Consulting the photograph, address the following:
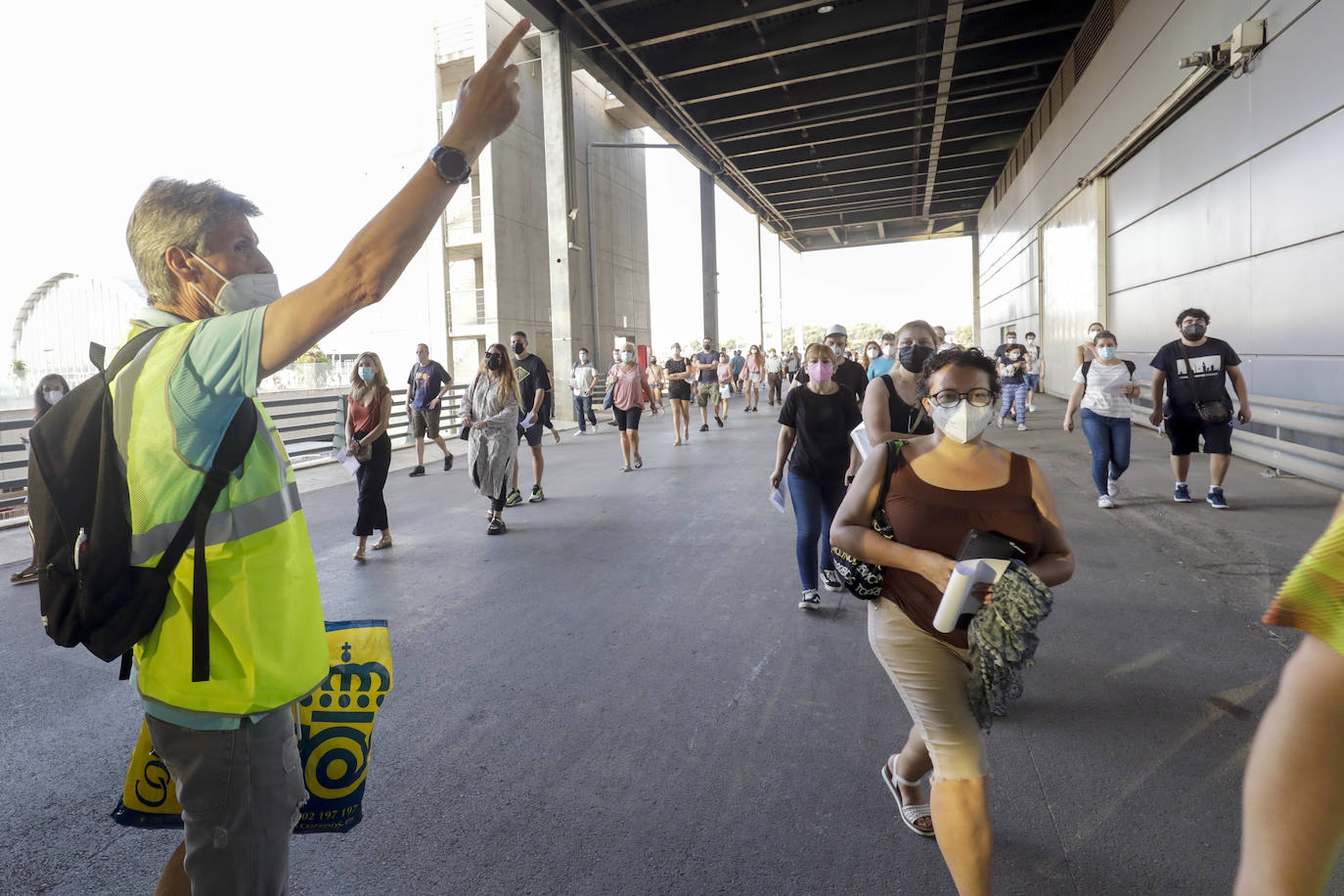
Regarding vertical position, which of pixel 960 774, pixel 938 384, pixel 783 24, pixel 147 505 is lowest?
pixel 960 774

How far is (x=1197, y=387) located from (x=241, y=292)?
27.9 feet

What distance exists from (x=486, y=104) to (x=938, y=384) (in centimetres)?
188

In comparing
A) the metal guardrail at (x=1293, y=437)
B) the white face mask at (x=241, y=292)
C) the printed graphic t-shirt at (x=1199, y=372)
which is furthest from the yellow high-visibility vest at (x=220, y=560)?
the metal guardrail at (x=1293, y=437)

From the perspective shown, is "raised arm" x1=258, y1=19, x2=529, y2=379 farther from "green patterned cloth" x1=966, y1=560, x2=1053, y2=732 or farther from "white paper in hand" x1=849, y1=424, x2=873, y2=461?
"white paper in hand" x1=849, y1=424, x2=873, y2=461

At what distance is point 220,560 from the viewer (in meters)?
1.59

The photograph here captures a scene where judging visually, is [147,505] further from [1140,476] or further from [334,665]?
[1140,476]

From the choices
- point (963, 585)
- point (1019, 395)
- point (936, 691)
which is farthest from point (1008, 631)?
point (1019, 395)

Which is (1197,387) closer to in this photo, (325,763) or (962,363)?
(962,363)

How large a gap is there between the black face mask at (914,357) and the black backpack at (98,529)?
4.35 metres

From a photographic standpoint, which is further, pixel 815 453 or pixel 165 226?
pixel 815 453

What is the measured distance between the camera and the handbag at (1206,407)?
774 cm

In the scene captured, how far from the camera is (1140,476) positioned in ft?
33.2

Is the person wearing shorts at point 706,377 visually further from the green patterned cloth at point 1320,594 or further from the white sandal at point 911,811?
the green patterned cloth at point 1320,594

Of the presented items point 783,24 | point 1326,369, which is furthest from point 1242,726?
point 783,24
